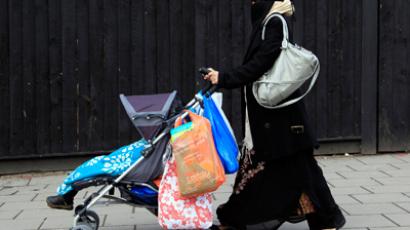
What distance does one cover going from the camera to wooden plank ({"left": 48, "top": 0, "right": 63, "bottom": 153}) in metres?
6.97

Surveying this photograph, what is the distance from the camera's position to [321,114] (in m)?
7.57

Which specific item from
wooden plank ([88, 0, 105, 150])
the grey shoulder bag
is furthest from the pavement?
the grey shoulder bag

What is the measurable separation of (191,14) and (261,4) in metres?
3.04

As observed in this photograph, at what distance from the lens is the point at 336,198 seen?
18.8 ft

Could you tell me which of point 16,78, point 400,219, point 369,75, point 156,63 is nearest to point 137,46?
point 156,63

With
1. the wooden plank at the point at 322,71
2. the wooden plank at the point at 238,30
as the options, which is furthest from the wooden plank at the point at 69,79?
the wooden plank at the point at 322,71

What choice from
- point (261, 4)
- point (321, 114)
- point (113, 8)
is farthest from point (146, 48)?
point (261, 4)

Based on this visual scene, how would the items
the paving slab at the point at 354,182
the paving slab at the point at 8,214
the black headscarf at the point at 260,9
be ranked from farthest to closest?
→ the paving slab at the point at 354,182, the paving slab at the point at 8,214, the black headscarf at the point at 260,9

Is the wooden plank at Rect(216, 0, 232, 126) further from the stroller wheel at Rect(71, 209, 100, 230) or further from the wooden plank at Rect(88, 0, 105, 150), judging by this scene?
the stroller wheel at Rect(71, 209, 100, 230)

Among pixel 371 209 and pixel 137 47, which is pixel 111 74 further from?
pixel 371 209

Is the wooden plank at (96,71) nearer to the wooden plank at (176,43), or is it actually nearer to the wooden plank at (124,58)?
the wooden plank at (124,58)

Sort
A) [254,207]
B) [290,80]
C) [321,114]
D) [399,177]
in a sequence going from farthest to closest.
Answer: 1. [321,114]
2. [399,177]
3. [254,207]
4. [290,80]

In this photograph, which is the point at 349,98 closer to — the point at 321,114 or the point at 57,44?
the point at 321,114

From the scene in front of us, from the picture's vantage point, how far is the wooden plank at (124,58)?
7.10 m
